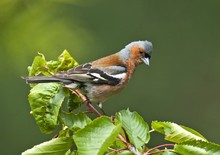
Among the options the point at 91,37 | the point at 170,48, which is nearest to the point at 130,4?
the point at 170,48

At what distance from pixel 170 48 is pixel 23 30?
858 cm

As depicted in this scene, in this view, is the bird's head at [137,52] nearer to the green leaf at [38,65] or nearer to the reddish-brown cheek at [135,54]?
the reddish-brown cheek at [135,54]

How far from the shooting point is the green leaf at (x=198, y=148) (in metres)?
2.65

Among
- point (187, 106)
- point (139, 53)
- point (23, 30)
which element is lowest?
point (187, 106)

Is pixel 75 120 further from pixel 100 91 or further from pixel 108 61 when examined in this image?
pixel 108 61

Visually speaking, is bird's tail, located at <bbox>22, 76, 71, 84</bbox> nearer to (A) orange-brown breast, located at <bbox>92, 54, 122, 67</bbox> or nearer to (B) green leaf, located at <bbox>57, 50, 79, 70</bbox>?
(B) green leaf, located at <bbox>57, 50, 79, 70</bbox>

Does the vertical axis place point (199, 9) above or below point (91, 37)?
below

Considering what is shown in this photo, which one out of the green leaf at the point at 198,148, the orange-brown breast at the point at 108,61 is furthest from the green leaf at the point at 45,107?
the orange-brown breast at the point at 108,61

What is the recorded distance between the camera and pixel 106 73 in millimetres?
4051

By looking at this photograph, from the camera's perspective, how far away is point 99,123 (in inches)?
106

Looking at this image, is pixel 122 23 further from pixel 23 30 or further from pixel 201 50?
pixel 23 30

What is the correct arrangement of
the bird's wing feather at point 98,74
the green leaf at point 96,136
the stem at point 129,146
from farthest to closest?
the bird's wing feather at point 98,74
the stem at point 129,146
the green leaf at point 96,136

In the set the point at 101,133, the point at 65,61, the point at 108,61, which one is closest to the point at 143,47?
the point at 108,61

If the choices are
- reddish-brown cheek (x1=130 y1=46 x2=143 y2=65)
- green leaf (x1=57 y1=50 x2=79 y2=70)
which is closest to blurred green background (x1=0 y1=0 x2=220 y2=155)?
reddish-brown cheek (x1=130 y1=46 x2=143 y2=65)
